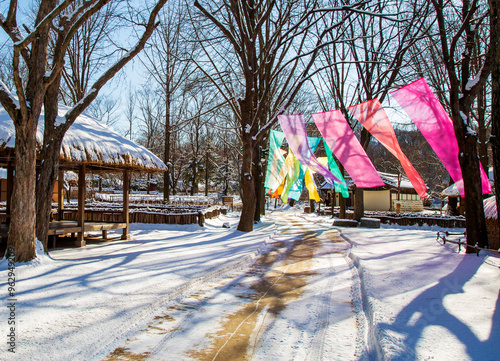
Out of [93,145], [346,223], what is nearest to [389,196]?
[346,223]

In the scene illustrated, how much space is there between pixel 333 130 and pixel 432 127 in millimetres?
3126

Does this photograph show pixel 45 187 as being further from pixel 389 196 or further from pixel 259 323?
pixel 389 196

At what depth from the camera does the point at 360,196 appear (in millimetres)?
18797

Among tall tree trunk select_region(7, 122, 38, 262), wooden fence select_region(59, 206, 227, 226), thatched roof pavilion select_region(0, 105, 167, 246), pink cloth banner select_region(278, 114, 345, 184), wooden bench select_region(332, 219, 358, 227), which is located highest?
pink cloth banner select_region(278, 114, 345, 184)

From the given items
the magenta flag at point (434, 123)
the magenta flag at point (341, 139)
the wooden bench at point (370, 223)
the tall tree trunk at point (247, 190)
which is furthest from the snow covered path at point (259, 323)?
the wooden bench at point (370, 223)

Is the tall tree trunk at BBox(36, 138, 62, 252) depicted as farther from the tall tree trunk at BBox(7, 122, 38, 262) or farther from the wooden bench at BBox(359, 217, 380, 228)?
the wooden bench at BBox(359, 217, 380, 228)

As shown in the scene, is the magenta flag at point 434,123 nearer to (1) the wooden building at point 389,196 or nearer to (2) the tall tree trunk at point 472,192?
(2) the tall tree trunk at point 472,192

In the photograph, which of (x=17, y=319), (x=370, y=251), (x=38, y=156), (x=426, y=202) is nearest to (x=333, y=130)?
(x=370, y=251)

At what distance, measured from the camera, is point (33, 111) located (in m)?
5.86

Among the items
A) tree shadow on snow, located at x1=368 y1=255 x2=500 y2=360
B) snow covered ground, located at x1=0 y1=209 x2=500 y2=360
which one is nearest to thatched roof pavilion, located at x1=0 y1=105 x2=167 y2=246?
snow covered ground, located at x1=0 y1=209 x2=500 y2=360

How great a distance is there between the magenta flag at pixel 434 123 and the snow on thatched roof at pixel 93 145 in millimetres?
7764

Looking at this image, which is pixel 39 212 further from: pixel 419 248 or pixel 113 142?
pixel 419 248

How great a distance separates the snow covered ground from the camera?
322 cm

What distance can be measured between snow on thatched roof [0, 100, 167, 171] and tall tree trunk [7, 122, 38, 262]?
6.99 ft
